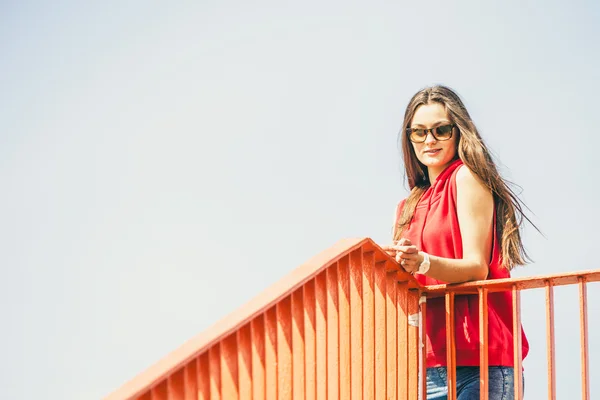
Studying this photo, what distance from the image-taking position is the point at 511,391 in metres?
4.86

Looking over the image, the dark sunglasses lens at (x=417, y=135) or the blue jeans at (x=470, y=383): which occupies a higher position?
the dark sunglasses lens at (x=417, y=135)

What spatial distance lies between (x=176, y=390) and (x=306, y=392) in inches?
30.0

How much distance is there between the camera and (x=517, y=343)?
465cm

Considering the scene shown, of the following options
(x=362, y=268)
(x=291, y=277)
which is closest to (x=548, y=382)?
(x=362, y=268)

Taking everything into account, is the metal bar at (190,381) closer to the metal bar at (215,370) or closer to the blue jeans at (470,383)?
the metal bar at (215,370)

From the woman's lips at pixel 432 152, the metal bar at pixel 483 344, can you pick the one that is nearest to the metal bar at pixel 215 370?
the metal bar at pixel 483 344

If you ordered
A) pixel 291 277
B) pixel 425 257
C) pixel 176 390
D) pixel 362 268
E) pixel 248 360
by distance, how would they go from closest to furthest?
pixel 176 390 < pixel 248 360 < pixel 291 277 < pixel 362 268 < pixel 425 257

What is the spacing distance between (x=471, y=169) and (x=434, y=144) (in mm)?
329

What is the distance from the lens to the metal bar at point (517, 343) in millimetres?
4613

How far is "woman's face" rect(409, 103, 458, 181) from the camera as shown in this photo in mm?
5305

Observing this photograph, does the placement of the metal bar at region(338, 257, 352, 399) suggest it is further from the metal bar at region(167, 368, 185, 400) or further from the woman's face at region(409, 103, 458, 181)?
the woman's face at region(409, 103, 458, 181)

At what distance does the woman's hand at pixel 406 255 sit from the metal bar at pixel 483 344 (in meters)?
0.34

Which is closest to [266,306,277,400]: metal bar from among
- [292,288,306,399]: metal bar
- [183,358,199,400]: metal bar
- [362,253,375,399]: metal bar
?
[292,288,306,399]: metal bar

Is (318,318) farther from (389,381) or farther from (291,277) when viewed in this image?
(389,381)
